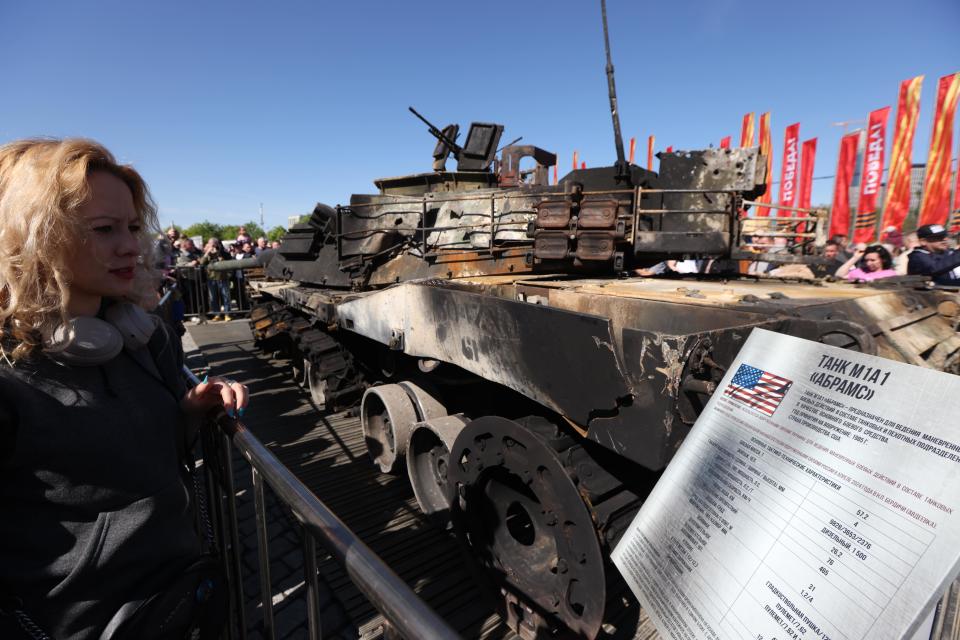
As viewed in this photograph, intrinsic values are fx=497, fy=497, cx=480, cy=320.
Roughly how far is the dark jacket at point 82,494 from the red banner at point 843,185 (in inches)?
869

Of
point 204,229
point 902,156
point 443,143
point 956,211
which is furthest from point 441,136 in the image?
point 204,229

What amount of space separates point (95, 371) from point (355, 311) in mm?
3700

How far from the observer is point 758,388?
131 cm

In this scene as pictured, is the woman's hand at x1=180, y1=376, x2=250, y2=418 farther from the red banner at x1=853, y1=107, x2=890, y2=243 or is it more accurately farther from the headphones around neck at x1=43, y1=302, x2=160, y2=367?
the red banner at x1=853, y1=107, x2=890, y2=243

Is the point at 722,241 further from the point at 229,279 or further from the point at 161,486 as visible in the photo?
the point at 229,279

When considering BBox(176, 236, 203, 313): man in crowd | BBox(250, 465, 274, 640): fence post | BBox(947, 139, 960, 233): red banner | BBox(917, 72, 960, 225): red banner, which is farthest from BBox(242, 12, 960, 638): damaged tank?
BBox(917, 72, 960, 225): red banner

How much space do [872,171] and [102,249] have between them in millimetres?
21887

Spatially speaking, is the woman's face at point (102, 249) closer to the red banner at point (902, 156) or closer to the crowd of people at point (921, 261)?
the crowd of people at point (921, 261)

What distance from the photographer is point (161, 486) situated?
1450mm

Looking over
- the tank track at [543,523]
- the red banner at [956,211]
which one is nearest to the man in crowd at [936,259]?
the tank track at [543,523]

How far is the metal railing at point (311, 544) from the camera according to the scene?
1.02 m

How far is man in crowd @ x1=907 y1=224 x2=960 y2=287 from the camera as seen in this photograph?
5.59m

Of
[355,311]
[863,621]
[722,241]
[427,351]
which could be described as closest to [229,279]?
[355,311]

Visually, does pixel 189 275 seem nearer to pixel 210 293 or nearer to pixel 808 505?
pixel 210 293
